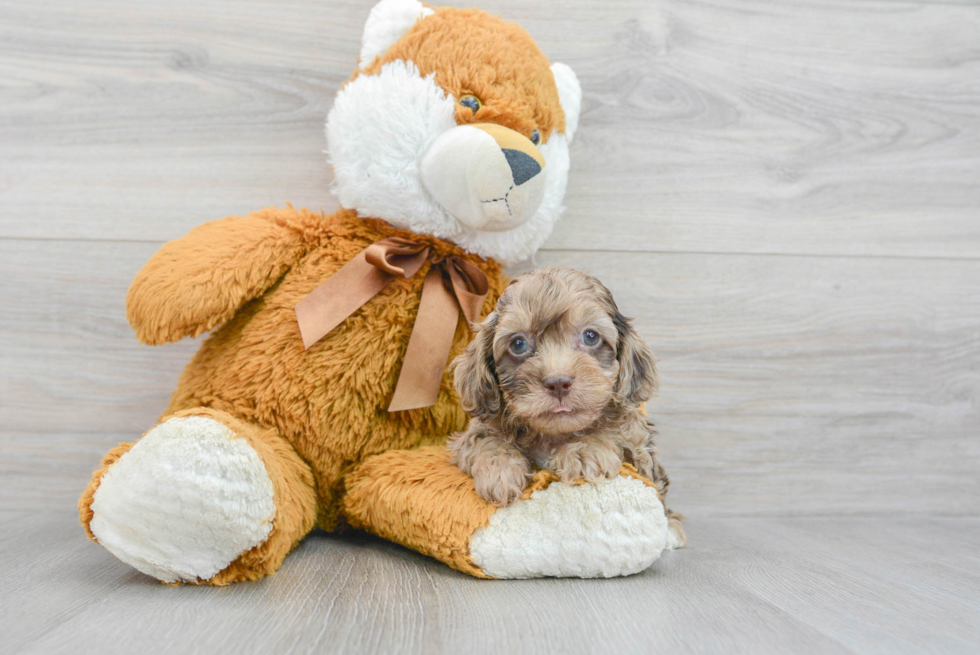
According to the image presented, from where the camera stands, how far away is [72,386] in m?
1.80

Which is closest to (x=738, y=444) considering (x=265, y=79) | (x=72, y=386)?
(x=265, y=79)

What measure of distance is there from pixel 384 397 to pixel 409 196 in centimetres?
42

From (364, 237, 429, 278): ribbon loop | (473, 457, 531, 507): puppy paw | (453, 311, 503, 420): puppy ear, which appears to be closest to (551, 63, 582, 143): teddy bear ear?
(364, 237, 429, 278): ribbon loop

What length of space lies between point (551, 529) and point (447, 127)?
81 centimetres

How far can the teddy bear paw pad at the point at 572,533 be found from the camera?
122 cm

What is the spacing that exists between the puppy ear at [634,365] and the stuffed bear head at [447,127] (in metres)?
0.32

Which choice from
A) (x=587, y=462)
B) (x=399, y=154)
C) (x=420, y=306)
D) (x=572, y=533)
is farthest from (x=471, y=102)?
(x=572, y=533)

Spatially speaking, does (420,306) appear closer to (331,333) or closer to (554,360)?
(331,333)

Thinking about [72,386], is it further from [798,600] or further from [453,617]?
[798,600]

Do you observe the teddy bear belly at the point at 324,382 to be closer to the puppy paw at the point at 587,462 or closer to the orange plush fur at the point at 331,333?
the orange plush fur at the point at 331,333

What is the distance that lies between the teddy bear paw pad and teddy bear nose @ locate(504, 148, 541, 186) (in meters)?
0.60

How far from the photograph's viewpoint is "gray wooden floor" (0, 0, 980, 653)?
1790 millimetres

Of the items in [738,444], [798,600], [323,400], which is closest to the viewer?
[798,600]

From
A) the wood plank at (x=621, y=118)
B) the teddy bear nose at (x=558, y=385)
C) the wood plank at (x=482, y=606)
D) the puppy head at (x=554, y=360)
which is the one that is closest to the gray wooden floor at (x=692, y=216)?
the wood plank at (x=621, y=118)
